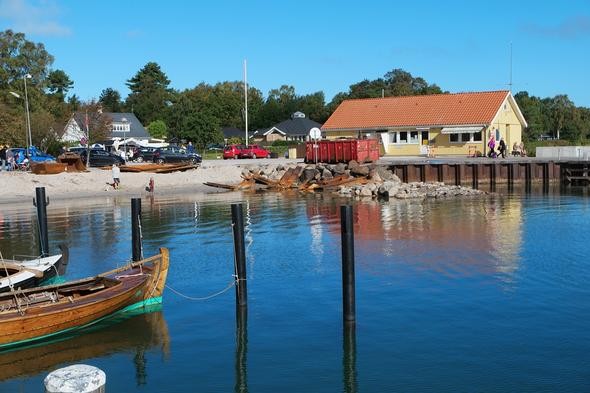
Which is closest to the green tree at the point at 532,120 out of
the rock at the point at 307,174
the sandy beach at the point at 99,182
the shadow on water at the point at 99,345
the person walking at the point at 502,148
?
the person walking at the point at 502,148

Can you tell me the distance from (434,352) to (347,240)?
2652 millimetres

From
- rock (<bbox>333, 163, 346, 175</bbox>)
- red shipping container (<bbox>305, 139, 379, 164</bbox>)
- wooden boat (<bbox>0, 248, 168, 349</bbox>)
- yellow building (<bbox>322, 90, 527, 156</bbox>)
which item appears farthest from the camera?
yellow building (<bbox>322, 90, 527, 156</bbox>)

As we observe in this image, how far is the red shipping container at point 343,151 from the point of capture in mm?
50844

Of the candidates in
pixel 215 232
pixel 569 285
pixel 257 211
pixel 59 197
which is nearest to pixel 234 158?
pixel 59 197

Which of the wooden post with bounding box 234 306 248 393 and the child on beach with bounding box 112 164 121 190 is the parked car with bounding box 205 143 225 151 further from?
the wooden post with bounding box 234 306 248 393

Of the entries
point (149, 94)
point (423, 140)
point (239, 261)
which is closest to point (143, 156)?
point (423, 140)

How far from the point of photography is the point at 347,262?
13.8 metres

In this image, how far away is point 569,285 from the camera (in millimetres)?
17594

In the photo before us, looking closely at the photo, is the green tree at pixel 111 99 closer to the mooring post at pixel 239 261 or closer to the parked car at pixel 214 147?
Result: the parked car at pixel 214 147

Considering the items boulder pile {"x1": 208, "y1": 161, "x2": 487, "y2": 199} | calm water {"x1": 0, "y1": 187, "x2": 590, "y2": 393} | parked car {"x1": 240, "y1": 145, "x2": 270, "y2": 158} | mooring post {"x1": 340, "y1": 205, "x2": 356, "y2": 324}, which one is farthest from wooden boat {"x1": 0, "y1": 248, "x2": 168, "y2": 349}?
parked car {"x1": 240, "y1": 145, "x2": 270, "y2": 158}

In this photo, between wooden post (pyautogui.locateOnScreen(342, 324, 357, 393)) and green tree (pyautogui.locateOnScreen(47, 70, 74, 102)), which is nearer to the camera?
wooden post (pyautogui.locateOnScreen(342, 324, 357, 393))

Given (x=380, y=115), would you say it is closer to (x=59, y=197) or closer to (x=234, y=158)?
(x=234, y=158)

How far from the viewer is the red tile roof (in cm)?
6325

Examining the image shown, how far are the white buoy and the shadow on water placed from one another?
5.04 m
